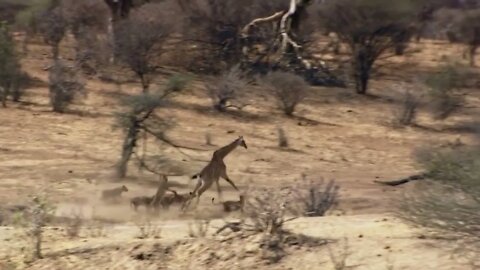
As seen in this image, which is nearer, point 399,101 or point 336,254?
point 336,254

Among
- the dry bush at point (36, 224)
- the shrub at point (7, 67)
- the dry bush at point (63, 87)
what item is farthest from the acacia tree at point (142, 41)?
the dry bush at point (36, 224)

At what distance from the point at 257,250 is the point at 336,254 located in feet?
2.57

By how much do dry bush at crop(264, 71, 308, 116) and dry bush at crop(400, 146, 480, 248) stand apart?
50.7 feet

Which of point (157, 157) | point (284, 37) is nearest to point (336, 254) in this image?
point (157, 157)

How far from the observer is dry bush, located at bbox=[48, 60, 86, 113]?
21.9m

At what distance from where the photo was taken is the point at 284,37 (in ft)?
98.1

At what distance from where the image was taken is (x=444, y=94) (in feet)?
83.8

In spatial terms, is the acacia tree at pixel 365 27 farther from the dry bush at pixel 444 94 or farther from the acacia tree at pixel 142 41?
the acacia tree at pixel 142 41

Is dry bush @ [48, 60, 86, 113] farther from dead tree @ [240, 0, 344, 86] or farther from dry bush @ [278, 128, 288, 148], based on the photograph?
dead tree @ [240, 0, 344, 86]

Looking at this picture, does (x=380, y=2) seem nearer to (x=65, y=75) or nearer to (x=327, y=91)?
(x=327, y=91)

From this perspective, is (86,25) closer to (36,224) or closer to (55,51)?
(55,51)

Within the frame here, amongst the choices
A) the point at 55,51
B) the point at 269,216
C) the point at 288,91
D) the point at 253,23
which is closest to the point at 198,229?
the point at 269,216

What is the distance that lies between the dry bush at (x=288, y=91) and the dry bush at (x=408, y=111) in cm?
263

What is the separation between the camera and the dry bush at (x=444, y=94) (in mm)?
25125
